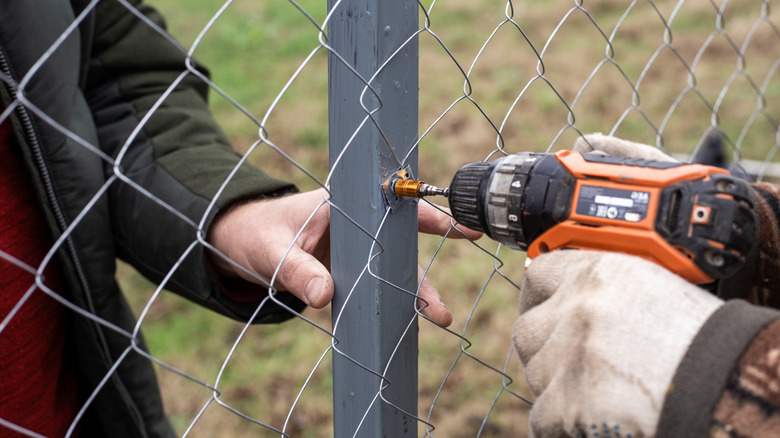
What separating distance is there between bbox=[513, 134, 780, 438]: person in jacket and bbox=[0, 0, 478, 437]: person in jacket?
0.29 metres

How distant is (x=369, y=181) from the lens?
A: 97 centimetres

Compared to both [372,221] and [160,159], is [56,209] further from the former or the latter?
[372,221]

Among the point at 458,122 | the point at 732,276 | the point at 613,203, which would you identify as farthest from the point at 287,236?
the point at 458,122

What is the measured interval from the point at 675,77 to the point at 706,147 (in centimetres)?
134

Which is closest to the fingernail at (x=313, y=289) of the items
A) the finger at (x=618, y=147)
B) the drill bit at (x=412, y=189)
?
the drill bit at (x=412, y=189)

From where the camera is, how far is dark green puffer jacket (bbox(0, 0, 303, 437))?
1.12 metres

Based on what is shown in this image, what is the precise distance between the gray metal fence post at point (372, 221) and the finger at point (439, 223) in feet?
0.46

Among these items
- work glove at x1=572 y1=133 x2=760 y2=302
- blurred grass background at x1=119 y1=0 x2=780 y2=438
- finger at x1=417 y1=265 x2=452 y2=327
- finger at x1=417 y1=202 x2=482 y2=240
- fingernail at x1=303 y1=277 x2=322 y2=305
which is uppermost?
work glove at x1=572 y1=133 x2=760 y2=302

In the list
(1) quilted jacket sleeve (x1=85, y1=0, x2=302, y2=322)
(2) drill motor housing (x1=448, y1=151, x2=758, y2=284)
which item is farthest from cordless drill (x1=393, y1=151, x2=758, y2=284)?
(1) quilted jacket sleeve (x1=85, y1=0, x2=302, y2=322)

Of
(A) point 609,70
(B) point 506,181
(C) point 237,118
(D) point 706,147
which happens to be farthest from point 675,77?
(B) point 506,181

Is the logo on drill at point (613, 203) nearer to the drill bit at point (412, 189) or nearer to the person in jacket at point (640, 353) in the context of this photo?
the person in jacket at point (640, 353)

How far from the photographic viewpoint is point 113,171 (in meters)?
1.09

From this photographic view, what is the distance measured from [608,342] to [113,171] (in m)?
0.82

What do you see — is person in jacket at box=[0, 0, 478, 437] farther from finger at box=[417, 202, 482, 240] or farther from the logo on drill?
the logo on drill
